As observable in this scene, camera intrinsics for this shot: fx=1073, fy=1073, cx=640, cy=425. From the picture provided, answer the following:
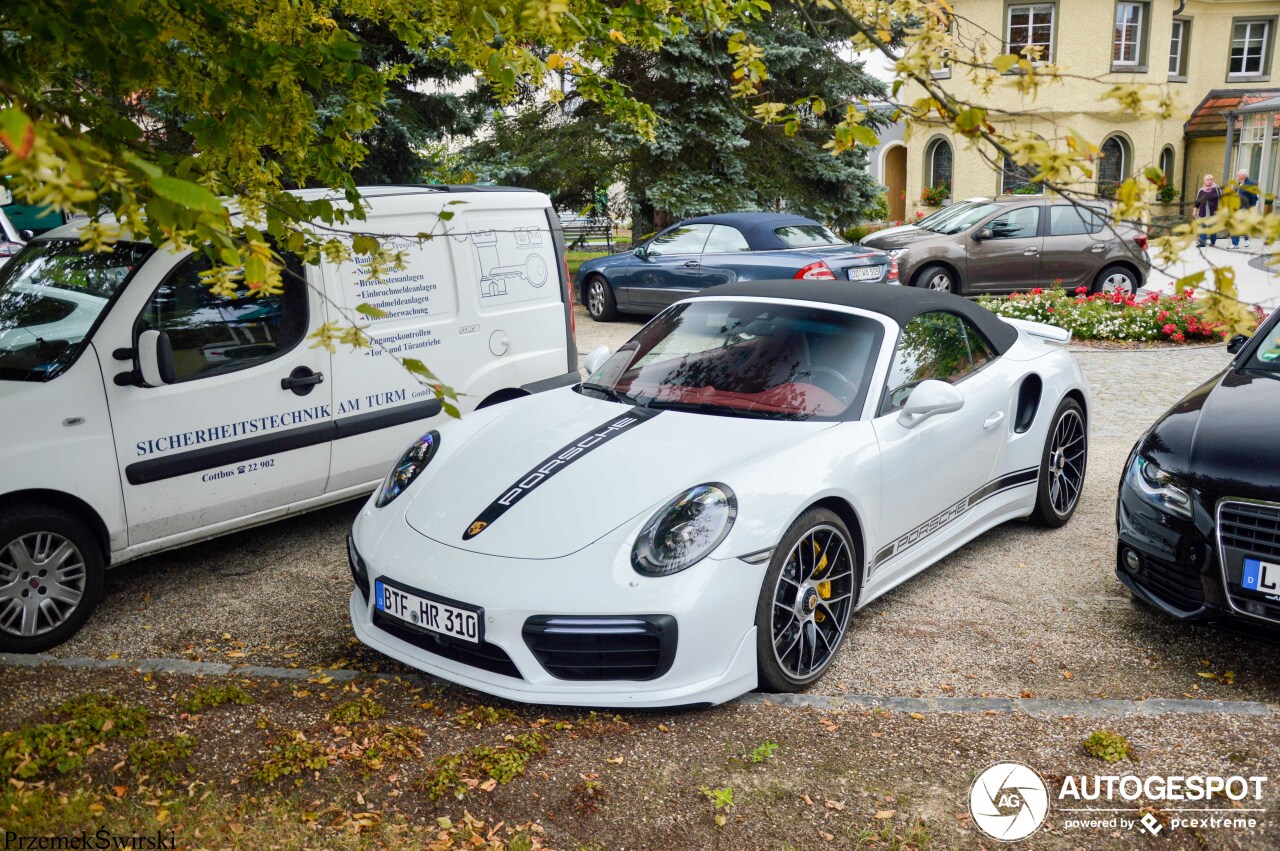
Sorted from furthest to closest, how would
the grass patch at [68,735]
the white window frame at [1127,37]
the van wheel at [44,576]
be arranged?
1. the white window frame at [1127,37]
2. the van wheel at [44,576]
3. the grass patch at [68,735]

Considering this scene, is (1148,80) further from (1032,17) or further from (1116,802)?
(1116,802)

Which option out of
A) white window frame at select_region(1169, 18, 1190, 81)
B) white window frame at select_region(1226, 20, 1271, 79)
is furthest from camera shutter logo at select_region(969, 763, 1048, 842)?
white window frame at select_region(1226, 20, 1271, 79)

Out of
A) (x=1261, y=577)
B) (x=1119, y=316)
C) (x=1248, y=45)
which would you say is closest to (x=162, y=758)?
(x=1261, y=577)

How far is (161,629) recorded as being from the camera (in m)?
4.82

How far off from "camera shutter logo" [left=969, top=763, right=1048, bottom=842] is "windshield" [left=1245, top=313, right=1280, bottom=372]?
261 cm

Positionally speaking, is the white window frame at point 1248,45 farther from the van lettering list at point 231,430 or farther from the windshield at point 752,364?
the van lettering list at point 231,430

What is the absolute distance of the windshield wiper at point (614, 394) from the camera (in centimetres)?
488

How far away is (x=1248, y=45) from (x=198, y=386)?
36207 mm

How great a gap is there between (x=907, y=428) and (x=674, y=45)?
549 inches

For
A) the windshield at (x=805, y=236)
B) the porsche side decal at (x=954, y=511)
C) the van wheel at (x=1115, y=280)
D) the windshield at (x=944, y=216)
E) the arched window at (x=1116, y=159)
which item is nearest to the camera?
the porsche side decal at (x=954, y=511)

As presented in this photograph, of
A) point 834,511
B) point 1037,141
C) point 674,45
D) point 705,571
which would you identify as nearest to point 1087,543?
point 834,511

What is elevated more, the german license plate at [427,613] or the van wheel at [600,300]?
the german license plate at [427,613]

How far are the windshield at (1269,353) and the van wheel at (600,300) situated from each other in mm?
10071

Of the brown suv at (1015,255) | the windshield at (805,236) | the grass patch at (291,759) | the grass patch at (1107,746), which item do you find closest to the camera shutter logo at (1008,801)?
the grass patch at (1107,746)
